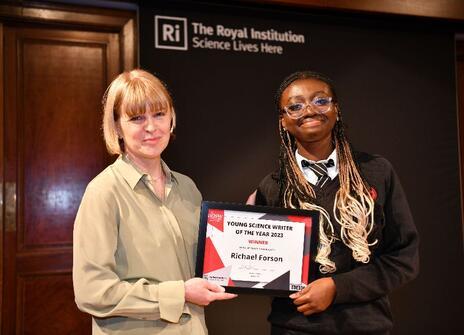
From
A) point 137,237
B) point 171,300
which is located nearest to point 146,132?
point 137,237

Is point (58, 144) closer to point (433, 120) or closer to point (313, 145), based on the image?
point (313, 145)

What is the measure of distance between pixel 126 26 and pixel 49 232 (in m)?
1.39

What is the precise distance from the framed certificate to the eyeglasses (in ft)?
1.19

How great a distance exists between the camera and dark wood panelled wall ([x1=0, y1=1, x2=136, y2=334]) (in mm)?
2834

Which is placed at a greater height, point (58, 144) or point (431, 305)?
point (58, 144)

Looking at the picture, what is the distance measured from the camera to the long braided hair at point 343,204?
1543 mm

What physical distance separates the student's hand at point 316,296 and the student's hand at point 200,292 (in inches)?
10.6

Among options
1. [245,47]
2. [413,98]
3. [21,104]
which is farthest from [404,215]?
[21,104]

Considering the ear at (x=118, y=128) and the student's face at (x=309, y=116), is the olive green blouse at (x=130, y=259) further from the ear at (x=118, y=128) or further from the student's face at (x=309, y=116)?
the student's face at (x=309, y=116)

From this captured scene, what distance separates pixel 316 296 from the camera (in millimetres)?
1482

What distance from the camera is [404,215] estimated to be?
160cm

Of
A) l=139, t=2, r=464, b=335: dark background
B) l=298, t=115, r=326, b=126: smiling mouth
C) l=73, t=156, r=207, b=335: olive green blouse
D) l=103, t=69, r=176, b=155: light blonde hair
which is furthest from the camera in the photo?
l=139, t=2, r=464, b=335: dark background

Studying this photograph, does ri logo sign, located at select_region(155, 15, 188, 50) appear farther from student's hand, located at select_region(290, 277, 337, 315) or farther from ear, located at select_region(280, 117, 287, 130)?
student's hand, located at select_region(290, 277, 337, 315)

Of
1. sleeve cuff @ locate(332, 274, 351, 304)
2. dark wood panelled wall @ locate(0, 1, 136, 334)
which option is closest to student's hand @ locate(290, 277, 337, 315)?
sleeve cuff @ locate(332, 274, 351, 304)
